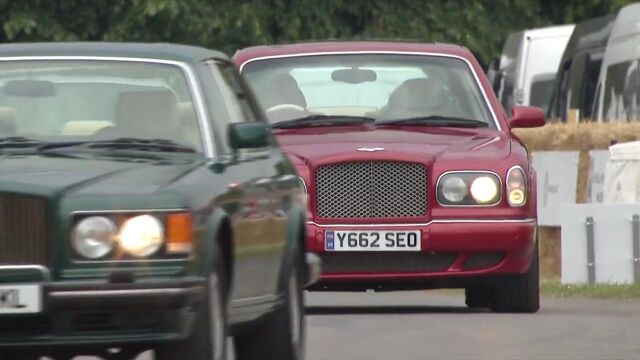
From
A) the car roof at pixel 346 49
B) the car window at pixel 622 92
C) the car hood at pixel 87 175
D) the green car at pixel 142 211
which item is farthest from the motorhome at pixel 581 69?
the car hood at pixel 87 175

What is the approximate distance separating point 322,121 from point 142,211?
23.2 feet

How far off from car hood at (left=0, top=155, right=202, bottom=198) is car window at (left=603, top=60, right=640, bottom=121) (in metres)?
17.2

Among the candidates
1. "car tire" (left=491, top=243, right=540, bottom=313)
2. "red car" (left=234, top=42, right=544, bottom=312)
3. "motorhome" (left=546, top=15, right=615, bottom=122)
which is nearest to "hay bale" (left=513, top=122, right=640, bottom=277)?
"motorhome" (left=546, top=15, right=615, bottom=122)

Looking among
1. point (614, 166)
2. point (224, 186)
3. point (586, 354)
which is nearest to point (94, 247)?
point (224, 186)

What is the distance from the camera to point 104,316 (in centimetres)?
930

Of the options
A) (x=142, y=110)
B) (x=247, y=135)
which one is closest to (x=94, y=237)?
(x=142, y=110)

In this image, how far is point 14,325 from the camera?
9.31m

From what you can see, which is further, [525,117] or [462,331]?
[525,117]

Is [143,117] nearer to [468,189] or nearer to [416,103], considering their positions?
[468,189]

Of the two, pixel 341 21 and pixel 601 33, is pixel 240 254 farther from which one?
pixel 341 21

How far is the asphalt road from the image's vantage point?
13.0 meters

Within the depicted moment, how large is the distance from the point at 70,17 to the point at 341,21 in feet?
15.6

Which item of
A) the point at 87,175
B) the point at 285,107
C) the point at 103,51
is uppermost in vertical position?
the point at 103,51

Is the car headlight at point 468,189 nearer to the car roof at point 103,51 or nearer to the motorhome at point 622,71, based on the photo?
the car roof at point 103,51
